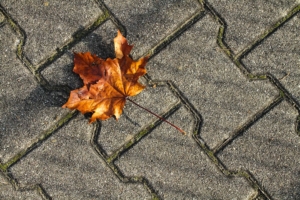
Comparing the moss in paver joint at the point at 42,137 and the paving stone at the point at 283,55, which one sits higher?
the moss in paver joint at the point at 42,137

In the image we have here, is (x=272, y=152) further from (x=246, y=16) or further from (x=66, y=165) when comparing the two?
(x=66, y=165)

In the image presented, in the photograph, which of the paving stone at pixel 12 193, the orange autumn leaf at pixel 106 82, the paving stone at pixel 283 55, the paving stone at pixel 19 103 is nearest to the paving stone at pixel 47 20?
the paving stone at pixel 19 103

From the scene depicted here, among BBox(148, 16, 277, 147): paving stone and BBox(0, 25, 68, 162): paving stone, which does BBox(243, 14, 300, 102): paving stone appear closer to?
BBox(148, 16, 277, 147): paving stone

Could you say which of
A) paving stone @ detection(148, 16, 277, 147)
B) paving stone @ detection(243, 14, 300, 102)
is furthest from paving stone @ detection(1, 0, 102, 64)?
paving stone @ detection(243, 14, 300, 102)

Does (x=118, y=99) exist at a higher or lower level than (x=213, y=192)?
higher

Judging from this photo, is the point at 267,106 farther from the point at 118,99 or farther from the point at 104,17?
the point at 104,17

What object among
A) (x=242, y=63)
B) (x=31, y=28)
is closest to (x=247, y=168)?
(x=242, y=63)

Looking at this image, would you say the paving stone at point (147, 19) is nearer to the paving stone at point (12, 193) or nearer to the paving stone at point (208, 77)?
the paving stone at point (208, 77)
